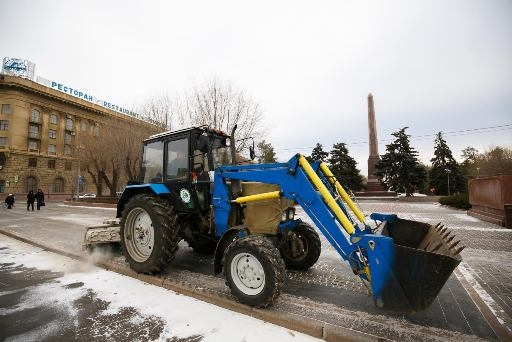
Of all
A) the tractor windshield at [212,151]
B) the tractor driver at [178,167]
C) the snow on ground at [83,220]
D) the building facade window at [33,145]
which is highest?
the building facade window at [33,145]

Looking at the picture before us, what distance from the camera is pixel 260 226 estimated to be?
4336 millimetres

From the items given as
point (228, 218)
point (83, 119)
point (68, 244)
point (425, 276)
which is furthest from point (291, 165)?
point (83, 119)

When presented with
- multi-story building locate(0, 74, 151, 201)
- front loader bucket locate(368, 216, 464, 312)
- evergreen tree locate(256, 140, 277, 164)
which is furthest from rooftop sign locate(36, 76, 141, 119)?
front loader bucket locate(368, 216, 464, 312)

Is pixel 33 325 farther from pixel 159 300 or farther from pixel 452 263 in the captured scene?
pixel 452 263

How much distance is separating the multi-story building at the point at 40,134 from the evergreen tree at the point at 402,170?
36.5m

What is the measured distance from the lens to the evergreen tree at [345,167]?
38.6 m

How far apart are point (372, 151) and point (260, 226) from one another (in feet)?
116

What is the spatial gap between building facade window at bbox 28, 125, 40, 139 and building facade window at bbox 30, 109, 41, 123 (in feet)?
3.33

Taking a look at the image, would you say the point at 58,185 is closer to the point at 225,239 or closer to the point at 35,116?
the point at 35,116

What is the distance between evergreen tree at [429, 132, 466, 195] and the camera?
43781mm

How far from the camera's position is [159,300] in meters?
3.88

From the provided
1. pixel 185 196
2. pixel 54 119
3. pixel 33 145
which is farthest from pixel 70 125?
pixel 185 196

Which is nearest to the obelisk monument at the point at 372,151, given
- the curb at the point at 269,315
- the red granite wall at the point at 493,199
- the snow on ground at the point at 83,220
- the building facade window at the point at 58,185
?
the red granite wall at the point at 493,199

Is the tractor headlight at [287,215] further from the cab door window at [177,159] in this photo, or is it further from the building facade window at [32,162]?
the building facade window at [32,162]
